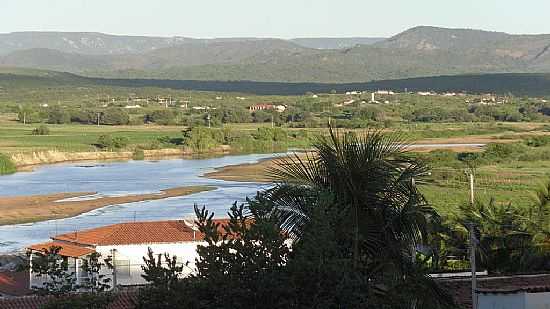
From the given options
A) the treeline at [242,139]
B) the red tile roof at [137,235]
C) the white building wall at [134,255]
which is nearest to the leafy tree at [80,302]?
the white building wall at [134,255]

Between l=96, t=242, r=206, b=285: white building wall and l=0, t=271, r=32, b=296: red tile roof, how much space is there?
1555 mm

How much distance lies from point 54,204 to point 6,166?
1918 centimetres

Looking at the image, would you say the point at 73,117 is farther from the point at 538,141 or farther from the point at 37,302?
the point at 37,302

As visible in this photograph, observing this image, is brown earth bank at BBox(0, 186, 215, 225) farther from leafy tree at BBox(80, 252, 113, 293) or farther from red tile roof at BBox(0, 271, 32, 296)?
leafy tree at BBox(80, 252, 113, 293)

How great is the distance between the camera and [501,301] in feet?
39.0

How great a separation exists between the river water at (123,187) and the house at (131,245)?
377cm

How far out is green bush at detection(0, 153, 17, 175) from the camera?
61406 mm

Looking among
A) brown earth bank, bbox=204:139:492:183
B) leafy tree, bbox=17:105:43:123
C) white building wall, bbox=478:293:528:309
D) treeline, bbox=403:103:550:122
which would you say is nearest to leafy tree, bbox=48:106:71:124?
leafy tree, bbox=17:105:43:123

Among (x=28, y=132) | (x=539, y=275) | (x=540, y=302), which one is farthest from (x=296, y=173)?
(x=28, y=132)

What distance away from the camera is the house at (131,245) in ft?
73.0

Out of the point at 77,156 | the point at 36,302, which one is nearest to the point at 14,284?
the point at 36,302

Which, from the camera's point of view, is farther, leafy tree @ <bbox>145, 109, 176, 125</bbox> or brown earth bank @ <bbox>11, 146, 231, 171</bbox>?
leafy tree @ <bbox>145, 109, 176, 125</bbox>

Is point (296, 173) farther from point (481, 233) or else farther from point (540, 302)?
point (481, 233)

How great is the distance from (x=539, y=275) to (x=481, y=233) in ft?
19.7
